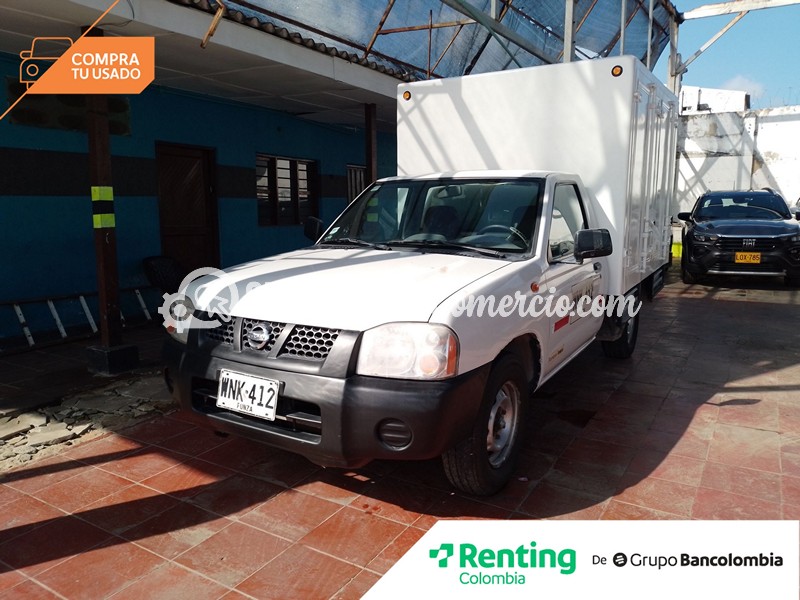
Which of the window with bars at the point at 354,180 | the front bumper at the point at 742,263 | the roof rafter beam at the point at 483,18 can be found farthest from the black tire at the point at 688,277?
the window with bars at the point at 354,180

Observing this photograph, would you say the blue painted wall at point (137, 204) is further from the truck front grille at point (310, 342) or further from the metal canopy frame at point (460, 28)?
the truck front grille at point (310, 342)

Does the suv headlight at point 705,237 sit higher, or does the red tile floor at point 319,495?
the suv headlight at point 705,237

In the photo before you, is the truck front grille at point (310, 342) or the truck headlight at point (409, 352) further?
the truck front grille at point (310, 342)

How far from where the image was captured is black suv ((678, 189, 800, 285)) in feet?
31.4

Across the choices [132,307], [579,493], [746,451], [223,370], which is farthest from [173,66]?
[746,451]

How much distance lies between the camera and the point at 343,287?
114 inches

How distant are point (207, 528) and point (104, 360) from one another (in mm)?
3037

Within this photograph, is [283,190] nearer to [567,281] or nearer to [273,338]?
[567,281]

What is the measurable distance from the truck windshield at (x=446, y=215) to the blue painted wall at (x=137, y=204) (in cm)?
420

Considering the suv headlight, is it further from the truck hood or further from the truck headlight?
the truck headlight

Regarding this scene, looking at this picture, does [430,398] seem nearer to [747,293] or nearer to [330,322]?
[330,322]

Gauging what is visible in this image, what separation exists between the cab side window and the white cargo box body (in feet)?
1.28

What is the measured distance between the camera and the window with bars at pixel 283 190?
973cm

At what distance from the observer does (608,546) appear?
2482 millimetres
